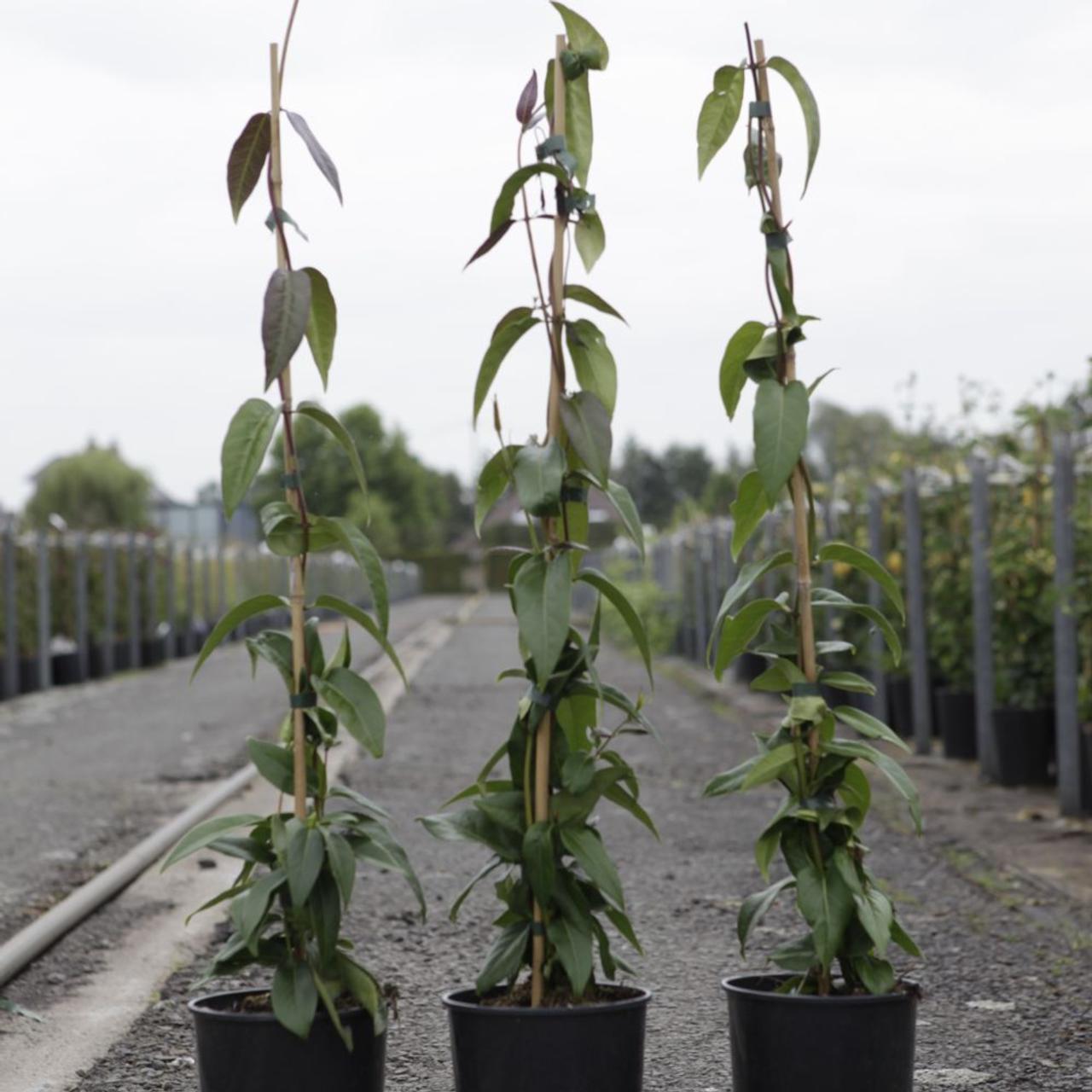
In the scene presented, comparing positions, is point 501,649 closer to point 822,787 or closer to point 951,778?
point 951,778

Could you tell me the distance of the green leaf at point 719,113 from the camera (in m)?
2.81

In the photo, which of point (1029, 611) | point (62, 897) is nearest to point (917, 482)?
point (1029, 611)

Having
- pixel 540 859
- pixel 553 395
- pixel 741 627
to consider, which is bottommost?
pixel 540 859

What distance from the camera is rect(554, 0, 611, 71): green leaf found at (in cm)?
268

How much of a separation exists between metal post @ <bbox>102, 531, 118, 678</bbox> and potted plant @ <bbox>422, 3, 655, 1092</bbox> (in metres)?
18.2

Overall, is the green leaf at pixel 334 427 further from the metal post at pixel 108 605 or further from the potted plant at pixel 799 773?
the metal post at pixel 108 605

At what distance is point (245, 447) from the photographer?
2574mm

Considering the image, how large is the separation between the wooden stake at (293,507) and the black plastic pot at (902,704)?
28.5 feet

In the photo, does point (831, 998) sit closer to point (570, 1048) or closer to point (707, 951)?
point (570, 1048)

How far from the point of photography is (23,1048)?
3803 mm

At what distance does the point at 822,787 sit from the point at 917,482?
7530mm

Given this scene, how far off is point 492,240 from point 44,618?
51.7ft

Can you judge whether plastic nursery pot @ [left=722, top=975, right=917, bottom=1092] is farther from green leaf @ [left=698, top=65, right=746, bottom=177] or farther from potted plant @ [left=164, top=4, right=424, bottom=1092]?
green leaf @ [left=698, top=65, right=746, bottom=177]

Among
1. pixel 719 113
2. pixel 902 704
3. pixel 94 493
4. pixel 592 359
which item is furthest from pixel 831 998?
pixel 94 493
